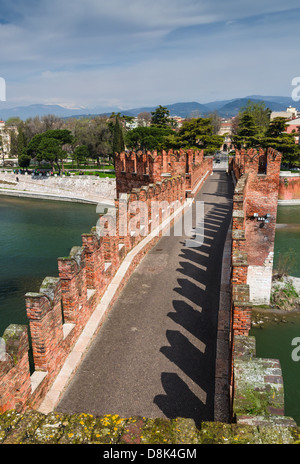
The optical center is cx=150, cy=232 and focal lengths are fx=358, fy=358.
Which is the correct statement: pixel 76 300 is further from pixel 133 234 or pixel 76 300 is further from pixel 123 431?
pixel 133 234

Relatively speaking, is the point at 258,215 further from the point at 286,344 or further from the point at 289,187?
the point at 289,187

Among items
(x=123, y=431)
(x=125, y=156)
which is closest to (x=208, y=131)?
(x=125, y=156)

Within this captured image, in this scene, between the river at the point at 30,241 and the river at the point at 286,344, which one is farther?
the river at the point at 30,241

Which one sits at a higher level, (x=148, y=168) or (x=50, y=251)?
(x=148, y=168)

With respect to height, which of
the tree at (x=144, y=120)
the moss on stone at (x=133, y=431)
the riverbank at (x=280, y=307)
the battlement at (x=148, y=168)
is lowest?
the riverbank at (x=280, y=307)

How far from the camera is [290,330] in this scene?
63.4 feet

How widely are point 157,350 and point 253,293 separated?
47.1 ft

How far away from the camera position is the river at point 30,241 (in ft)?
72.0

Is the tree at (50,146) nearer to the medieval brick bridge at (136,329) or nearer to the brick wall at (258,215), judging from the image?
the brick wall at (258,215)

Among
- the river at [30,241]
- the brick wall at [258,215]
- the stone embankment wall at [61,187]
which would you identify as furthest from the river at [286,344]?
the stone embankment wall at [61,187]

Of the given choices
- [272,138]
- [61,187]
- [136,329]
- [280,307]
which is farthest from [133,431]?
[61,187]

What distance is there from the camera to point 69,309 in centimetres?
752

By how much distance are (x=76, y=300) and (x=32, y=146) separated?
64.8 m

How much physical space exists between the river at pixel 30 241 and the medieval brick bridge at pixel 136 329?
33.4 feet
